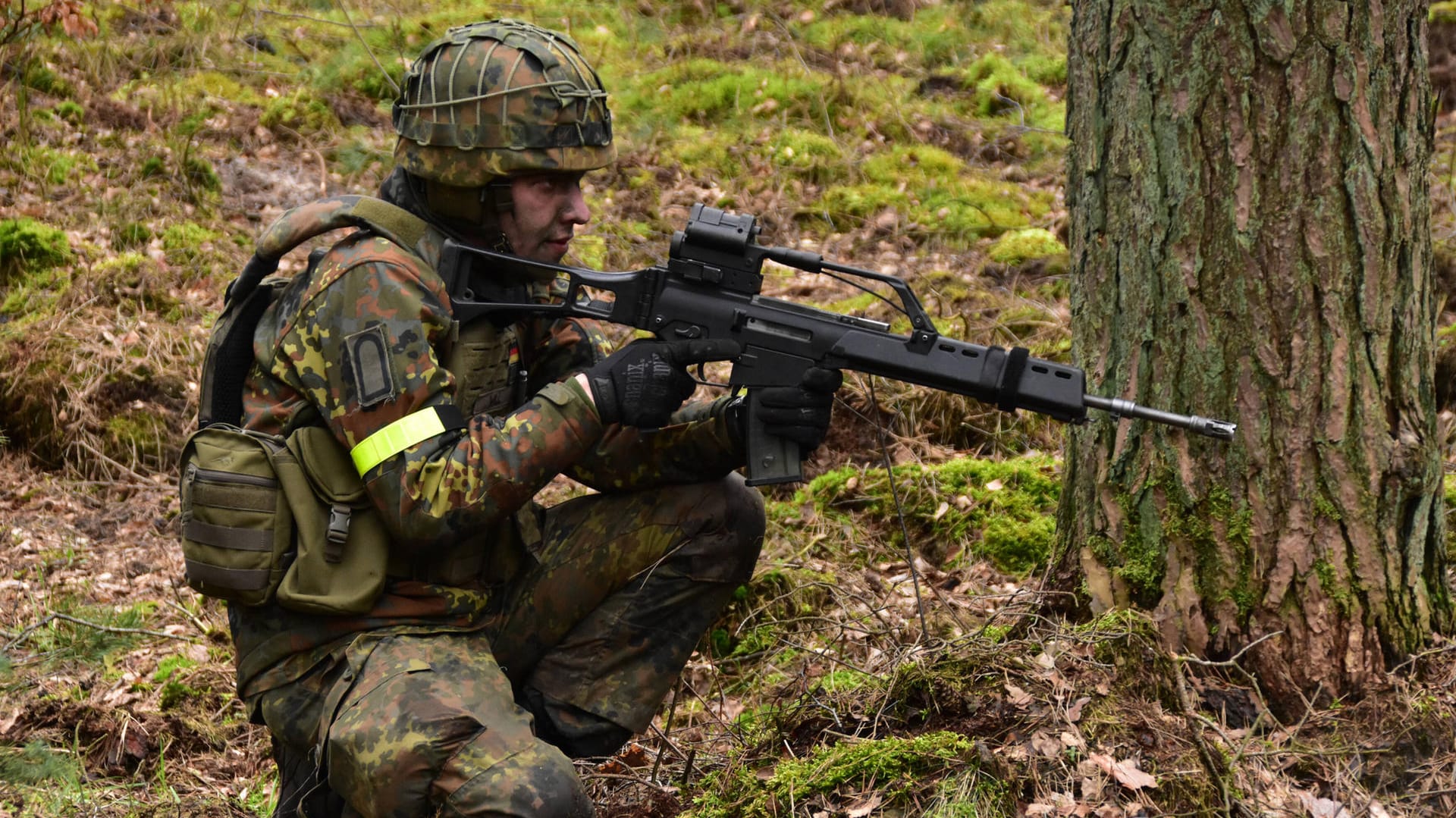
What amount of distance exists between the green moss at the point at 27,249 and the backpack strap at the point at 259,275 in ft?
14.2

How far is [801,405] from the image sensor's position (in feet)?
11.3

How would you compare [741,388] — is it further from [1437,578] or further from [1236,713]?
[1437,578]

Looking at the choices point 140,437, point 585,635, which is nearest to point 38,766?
point 585,635

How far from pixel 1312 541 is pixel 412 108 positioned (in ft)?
9.14

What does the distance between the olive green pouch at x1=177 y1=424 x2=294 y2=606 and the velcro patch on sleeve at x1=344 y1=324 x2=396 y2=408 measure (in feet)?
1.01

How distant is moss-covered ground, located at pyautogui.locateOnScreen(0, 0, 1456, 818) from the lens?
323 centimetres

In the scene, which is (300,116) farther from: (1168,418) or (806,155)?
(1168,418)

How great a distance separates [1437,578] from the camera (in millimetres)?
3479

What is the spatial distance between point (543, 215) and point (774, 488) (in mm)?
2303

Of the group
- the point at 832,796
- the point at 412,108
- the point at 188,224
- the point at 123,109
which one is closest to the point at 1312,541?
the point at 832,796

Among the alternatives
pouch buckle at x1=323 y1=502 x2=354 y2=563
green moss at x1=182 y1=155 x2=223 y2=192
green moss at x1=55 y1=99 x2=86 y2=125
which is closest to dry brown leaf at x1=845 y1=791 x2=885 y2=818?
pouch buckle at x1=323 y1=502 x2=354 y2=563

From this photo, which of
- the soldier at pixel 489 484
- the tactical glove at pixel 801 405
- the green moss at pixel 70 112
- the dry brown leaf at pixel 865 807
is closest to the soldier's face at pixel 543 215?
the soldier at pixel 489 484

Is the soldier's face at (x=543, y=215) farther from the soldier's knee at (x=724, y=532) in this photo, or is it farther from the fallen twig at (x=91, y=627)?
the fallen twig at (x=91, y=627)

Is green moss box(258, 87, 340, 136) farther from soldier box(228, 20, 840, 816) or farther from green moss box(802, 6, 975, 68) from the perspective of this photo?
soldier box(228, 20, 840, 816)
